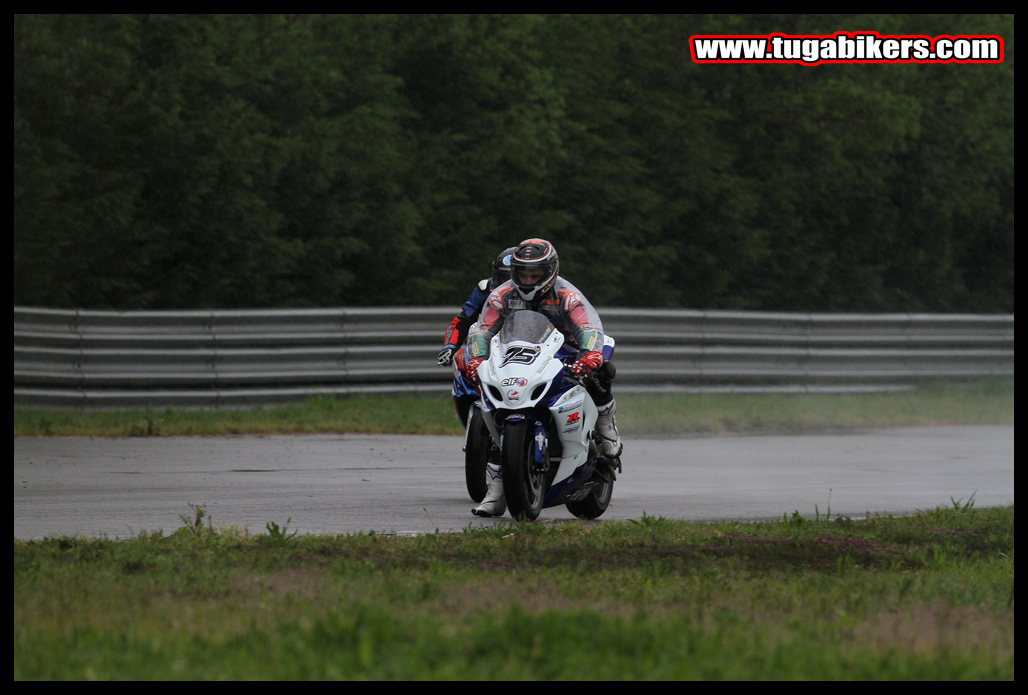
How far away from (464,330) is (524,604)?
496 cm

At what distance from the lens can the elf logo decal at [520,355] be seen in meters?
8.55

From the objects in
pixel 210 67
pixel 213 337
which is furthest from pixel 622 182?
pixel 213 337

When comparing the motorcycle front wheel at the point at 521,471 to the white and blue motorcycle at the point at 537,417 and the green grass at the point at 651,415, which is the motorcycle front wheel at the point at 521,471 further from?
the green grass at the point at 651,415

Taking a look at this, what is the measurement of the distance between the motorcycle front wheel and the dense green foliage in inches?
402

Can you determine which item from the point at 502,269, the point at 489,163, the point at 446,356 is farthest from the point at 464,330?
the point at 489,163

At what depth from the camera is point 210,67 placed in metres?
17.4

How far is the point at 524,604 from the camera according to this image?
5469mm

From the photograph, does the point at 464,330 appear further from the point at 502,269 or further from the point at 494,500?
the point at 494,500

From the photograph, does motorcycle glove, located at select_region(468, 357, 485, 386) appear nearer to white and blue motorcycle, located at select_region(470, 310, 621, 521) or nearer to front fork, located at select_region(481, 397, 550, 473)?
white and blue motorcycle, located at select_region(470, 310, 621, 521)

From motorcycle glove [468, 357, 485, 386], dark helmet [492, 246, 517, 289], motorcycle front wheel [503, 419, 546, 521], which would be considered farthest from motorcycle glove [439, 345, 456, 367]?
motorcycle front wheel [503, 419, 546, 521]

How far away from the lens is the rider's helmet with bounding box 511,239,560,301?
886 centimetres

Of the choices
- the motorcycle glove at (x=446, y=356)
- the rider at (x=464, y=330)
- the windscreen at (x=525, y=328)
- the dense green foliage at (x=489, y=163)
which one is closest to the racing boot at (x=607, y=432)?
the windscreen at (x=525, y=328)

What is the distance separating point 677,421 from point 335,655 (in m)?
11.5

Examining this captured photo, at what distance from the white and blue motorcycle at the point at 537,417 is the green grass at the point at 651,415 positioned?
18.1 ft
